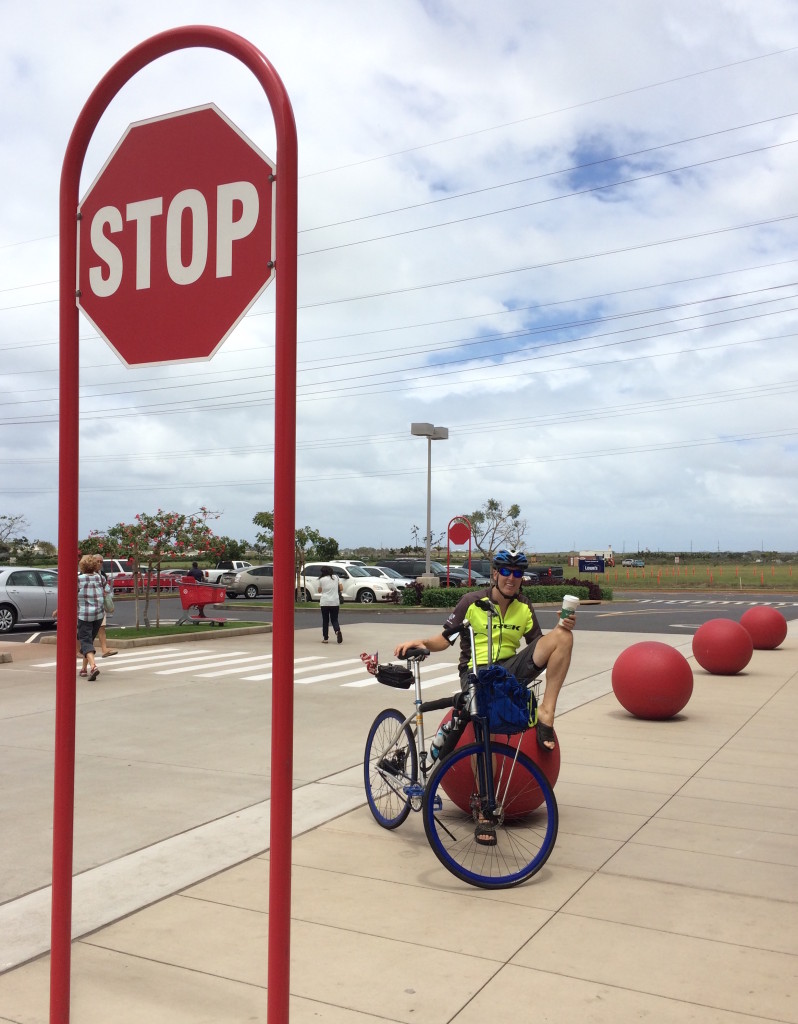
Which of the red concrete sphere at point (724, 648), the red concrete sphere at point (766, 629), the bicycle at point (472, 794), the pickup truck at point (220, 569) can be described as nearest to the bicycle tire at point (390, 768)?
the bicycle at point (472, 794)

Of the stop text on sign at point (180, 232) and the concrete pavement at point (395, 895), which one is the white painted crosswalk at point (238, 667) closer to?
the concrete pavement at point (395, 895)

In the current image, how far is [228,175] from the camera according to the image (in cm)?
305

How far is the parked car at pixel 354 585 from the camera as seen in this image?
123 feet

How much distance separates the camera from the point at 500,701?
17.5ft

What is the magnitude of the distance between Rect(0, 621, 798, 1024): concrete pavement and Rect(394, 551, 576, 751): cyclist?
96cm

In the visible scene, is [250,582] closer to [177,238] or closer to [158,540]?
[158,540]

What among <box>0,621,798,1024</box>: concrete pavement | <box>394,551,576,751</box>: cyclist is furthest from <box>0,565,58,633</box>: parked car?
<box>394,551,576,751</box>: cyclist

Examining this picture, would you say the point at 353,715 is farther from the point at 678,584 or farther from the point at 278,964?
the point at 678,584

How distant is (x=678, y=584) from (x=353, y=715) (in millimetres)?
51255

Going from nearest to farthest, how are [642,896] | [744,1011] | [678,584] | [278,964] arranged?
[278,964] → [744,1011] → [642,896] → [678,584]

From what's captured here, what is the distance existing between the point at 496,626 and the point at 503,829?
121cm

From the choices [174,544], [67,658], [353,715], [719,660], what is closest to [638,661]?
[353,715]

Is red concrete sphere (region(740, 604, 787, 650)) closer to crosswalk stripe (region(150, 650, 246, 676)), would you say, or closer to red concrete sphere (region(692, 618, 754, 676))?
red concrete sphere (region(692, 618, 754, 676))

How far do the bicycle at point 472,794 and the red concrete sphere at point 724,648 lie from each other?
906 cm
